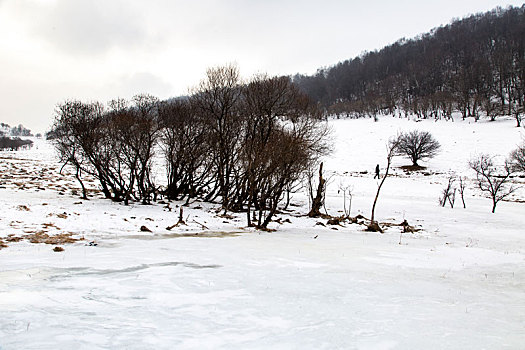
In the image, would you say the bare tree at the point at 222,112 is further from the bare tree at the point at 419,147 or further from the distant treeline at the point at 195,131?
the bare tree at the point at 419,147

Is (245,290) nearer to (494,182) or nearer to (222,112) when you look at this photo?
(222,112)

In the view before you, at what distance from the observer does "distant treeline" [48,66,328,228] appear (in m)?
19.5

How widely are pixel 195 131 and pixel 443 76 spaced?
399 feet

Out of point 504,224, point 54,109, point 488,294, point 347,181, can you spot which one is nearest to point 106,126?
point 54,109

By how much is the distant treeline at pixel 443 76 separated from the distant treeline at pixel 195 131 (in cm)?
7037

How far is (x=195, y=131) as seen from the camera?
75.8 feet

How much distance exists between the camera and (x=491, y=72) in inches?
3775

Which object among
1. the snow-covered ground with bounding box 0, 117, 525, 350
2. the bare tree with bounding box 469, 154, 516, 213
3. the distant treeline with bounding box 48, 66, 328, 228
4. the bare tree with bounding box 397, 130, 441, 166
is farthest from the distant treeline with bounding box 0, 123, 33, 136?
the bare tree with bounding box 469, 154, 516, 213

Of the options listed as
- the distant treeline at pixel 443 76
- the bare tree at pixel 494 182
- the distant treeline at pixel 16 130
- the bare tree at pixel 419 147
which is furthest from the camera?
the distant treeline at pixel 16 130

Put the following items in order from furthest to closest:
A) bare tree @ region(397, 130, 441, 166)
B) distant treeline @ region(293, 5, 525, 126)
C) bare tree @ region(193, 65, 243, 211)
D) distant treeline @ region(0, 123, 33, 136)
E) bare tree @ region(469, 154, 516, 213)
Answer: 1. distant treeline @ region(0, 123, 33, 136)
2. distant treeline @ region(293, 5, 525, 126)
3. bare tree @ region(397, 130, 441, 166)
4. bare tree @ region(469, 154, 516, 213)
5. bare tree @ region(193, 65, 243, 211)

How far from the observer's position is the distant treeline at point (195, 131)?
63.8 ft

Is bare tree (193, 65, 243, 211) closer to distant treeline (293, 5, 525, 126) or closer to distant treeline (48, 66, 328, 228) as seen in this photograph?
distant treeline (48, 66, 328, 228)

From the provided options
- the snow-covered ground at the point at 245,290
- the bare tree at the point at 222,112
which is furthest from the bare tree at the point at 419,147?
the snow-covered ground at the point at 245,290

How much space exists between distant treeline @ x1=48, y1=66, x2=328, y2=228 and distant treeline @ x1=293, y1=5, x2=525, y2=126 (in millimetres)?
70375
